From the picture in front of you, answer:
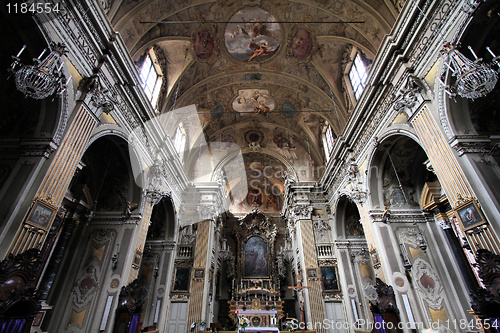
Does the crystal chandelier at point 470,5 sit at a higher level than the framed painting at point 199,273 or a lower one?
higher

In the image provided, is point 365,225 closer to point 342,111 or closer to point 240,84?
point 342,111

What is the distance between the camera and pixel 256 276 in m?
16.9

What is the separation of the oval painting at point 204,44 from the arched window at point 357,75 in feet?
22.3

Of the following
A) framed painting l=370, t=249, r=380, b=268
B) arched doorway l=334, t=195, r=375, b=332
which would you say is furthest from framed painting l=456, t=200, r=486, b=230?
arched doorway l=334, t=195, r=375, b=332

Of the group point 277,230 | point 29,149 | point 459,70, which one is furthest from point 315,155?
point 29,149

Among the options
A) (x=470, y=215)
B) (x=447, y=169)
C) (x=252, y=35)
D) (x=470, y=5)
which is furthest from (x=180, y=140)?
(x=470, y=215)

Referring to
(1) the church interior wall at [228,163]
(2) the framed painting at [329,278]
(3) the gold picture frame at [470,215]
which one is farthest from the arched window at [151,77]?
(2) the framed painting at [329,278]

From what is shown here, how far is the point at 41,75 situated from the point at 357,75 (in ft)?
36.9

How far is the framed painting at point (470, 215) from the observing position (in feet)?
15.8

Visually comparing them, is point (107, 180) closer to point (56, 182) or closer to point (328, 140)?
point (56, 182)

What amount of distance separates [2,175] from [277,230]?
16.2 meters

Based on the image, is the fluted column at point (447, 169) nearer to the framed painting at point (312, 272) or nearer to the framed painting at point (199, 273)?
the framed painting at point (312, 272)

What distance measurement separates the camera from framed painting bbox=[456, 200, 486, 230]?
190 inches

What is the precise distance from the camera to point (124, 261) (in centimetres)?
841
